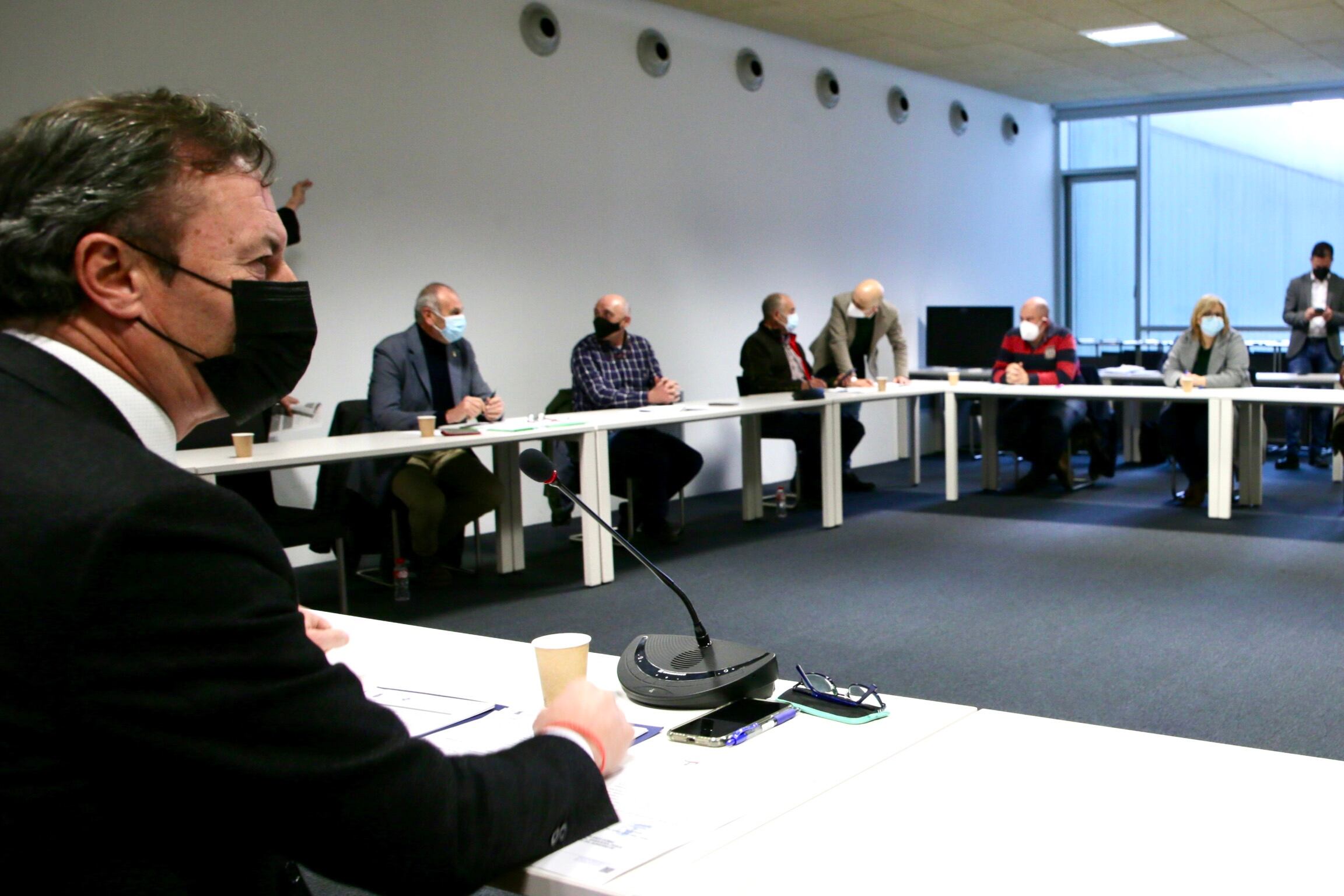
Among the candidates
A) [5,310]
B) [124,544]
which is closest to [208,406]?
[5,310]

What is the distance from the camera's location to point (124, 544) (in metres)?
0.77

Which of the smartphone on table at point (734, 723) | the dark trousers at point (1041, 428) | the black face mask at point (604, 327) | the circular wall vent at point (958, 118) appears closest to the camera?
the smartphone on table at point (734, 723)

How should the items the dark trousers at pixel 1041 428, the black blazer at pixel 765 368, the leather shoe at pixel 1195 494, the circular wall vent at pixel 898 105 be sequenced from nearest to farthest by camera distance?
the leather shoe at pixel 1195 494, the black blazer at pixel 765 368, the dark trousers at pixel 1041 428, the circular wall vent at pixel 898 105

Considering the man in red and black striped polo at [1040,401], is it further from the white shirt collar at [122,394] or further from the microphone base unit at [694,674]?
the white shirt collar at [122,394]

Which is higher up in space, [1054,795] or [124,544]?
[124,544]

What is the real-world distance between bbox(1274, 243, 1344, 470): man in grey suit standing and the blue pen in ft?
26.3

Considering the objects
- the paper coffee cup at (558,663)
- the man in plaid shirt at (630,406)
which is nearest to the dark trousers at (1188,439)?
the man in plaid shirt at (630,406)

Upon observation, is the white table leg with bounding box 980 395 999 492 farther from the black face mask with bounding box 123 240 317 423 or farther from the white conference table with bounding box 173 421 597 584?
the black face mask with bounding box 123 240 317 423

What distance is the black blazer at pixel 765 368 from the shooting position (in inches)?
275

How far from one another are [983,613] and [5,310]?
12.8 feet

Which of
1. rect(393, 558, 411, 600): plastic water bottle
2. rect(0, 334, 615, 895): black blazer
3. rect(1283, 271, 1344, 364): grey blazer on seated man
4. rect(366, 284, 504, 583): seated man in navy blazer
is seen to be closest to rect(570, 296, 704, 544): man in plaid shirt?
rect(366, 284, 504, 583): seated man in navy blazer

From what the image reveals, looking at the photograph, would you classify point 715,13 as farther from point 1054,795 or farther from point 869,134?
point 1054,795

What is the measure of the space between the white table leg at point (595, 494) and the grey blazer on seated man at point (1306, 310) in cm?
607

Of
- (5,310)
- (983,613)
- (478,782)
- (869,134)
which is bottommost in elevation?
(983,613)
